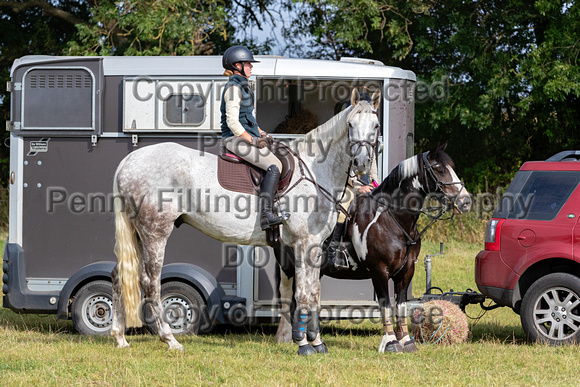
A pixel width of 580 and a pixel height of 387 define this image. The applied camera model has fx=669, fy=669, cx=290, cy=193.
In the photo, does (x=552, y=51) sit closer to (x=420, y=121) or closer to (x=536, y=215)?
(x=420, y=121)

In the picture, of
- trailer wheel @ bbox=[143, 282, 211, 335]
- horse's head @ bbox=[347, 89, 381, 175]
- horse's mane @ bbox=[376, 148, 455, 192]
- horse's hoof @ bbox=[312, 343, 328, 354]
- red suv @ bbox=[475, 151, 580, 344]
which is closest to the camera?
horse's head @ bbox=[347, 89, 381, 175]

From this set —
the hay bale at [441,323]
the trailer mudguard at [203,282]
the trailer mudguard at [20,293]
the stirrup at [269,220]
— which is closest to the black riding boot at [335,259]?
the stirrup at [269,220]

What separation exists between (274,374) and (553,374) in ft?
8.06

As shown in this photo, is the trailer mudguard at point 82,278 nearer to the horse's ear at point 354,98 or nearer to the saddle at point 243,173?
the saddle at point 243,173

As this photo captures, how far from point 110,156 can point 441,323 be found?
4316mm

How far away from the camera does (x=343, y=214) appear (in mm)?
7488

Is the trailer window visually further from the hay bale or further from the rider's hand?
the hay bale

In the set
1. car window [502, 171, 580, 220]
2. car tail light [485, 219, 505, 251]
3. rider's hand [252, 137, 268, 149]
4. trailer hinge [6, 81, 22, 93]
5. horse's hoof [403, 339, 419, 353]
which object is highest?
trailer hinge [6, 81, 22, 93]

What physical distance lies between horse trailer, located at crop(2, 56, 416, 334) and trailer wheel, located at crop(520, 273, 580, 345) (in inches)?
69.9

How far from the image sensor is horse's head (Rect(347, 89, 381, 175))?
6141 millimetres

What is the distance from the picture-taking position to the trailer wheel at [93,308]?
785 centimetres

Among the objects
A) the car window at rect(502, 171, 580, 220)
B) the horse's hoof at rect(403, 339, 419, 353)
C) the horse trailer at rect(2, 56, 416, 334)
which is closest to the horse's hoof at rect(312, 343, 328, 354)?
the horse's hoof at rect(403, 339, 419, 353)

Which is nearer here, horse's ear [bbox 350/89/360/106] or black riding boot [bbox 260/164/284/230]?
horse's ear [bbox 350/89/360/106]

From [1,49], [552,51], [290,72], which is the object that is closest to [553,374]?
[290,72]
